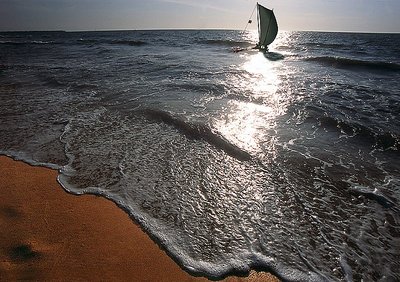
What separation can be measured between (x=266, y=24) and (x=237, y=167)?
93.6ft

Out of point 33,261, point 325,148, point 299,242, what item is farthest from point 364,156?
point 33,261

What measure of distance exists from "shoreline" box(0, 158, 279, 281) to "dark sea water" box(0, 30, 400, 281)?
0.22 m

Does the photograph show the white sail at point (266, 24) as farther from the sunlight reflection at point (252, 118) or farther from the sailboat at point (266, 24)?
the sunlight reflection at point (252, 118)

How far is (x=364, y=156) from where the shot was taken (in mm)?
6367

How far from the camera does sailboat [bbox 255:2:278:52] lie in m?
28.6

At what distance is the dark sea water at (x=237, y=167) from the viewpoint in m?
3.54

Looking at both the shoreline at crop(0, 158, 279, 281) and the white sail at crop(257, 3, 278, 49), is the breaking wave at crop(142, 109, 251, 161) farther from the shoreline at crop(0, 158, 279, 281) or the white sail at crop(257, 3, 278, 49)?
the white sail at crop(257, 3, 278, 49)

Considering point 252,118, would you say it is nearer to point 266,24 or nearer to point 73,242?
point 73,242

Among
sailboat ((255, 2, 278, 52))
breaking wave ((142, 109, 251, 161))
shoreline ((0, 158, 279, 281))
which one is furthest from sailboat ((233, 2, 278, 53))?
shoreline ((0, 158, 279, 281))

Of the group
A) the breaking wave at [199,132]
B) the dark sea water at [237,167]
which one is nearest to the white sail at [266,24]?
the dark sea water at [237,167]

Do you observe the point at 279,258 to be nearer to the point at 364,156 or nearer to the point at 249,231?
the point at 249,231

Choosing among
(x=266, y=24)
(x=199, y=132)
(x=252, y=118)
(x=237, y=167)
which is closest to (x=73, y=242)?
(x=237, y=167)

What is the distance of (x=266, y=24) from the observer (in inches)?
1189

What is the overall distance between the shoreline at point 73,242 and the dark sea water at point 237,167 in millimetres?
221
